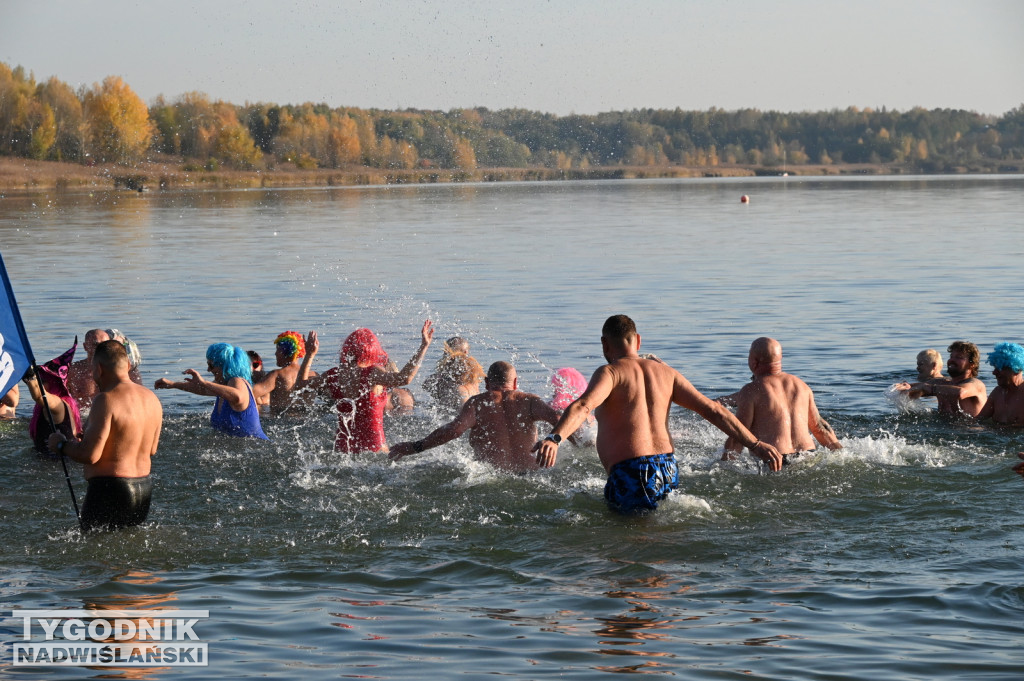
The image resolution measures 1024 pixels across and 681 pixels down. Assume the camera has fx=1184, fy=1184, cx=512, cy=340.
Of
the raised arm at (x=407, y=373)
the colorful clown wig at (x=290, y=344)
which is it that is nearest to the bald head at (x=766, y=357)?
the raised arm at (x=407, y=373)

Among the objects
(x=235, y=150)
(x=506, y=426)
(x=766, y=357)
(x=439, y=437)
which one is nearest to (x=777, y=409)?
(x=766, y=357)

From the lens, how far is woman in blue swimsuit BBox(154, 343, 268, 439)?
33.8 ft

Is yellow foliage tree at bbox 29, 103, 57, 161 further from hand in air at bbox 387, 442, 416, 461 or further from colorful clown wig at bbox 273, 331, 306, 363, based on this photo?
hand in air at bbox 387, 442, 416, 461

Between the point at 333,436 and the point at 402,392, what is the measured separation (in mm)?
1248

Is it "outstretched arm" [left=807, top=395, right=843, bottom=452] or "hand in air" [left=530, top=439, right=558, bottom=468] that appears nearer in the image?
"hand in air" [left=530, top=439, right=558, bottom=468]

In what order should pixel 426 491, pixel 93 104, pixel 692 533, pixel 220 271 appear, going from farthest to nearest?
pixel 93 104
pixel 220 271
pixel 426 491
pixel 692 533

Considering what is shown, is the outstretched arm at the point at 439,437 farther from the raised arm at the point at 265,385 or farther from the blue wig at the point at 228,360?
the raised arm at the point at 265,385

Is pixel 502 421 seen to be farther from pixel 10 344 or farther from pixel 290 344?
pixel 290 344

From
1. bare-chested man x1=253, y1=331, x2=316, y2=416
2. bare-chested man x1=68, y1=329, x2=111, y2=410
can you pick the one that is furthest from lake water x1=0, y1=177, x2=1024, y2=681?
bare-chested man x1=68, y1=329, x2=111, y2=410

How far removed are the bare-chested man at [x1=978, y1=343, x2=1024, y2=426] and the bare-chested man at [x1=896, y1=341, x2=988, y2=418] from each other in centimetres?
25

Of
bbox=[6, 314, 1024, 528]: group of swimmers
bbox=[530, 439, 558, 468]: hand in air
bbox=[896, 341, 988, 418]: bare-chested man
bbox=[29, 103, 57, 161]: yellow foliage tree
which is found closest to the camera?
bbox=[530, 439, 558, 468]: hand in air

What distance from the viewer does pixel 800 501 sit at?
8.91 m

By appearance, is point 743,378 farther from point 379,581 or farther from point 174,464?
point 379,581

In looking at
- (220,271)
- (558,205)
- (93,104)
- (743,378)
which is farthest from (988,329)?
(93,104)
